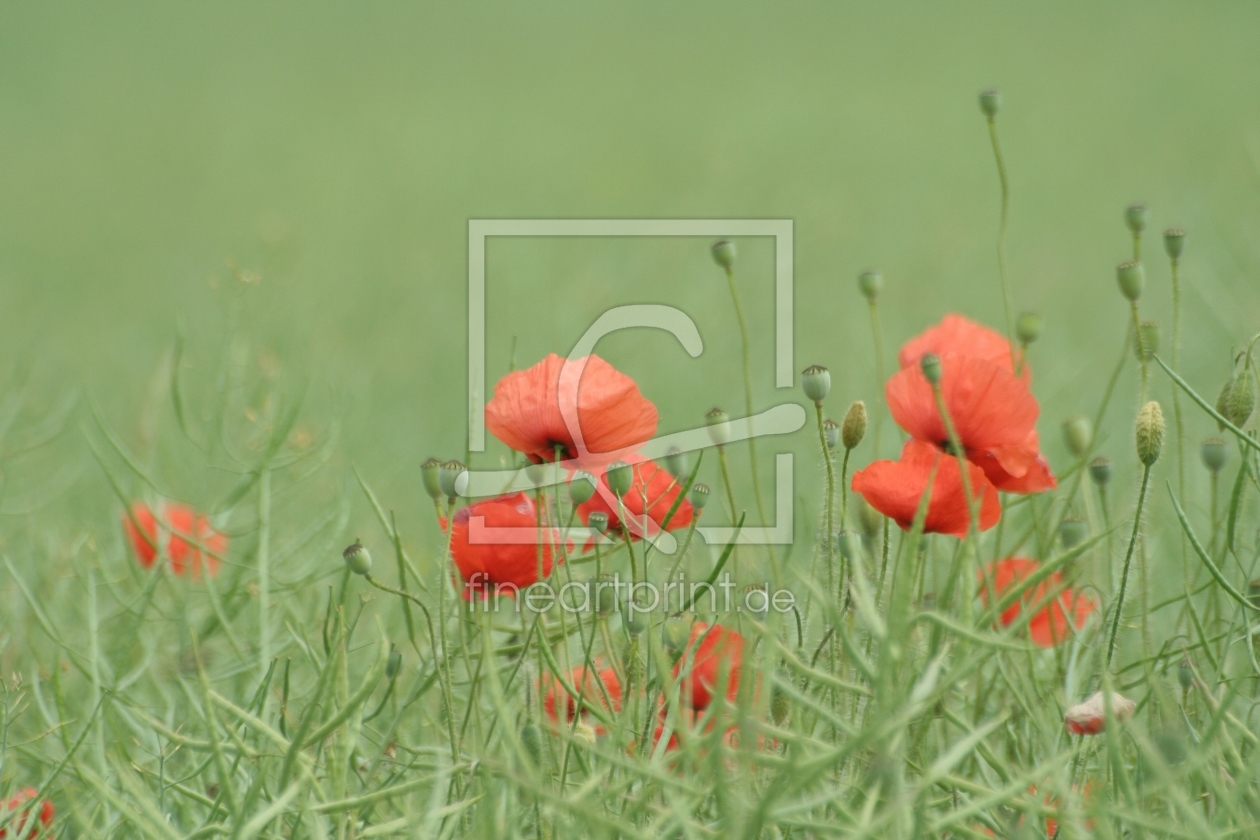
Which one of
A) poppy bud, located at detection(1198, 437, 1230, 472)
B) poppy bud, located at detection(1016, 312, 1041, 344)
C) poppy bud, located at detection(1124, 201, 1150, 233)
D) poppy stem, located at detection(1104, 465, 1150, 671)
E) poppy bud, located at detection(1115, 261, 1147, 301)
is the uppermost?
poppy bud, located at detection(1124, 201, 1150, 233)

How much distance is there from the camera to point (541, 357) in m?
1.29

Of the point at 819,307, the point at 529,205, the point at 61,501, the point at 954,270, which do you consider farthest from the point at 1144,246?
the point at 61,501

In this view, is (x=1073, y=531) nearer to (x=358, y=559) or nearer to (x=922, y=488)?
(x=922, y=488)

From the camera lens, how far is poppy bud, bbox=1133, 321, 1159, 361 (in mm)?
540

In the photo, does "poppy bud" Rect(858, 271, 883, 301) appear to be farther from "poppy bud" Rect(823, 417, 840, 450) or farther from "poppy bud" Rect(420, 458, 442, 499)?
"poppy bud" Rect(420, 458, 442, 499)

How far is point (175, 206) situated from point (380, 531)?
1371 mm

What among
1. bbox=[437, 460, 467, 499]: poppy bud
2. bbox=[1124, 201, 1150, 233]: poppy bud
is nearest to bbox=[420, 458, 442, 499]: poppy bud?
bbox=[437, 460, 467, 499]: poppy bud

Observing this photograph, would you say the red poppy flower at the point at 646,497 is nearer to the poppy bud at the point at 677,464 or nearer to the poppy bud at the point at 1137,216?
the poppy bud at the point at 677,464

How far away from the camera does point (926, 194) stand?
2.01 m

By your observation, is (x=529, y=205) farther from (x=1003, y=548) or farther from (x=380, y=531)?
(x=1003, y=548)

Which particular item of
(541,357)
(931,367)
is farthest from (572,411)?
(541,357)

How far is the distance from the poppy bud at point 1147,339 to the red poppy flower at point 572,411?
0.19 meters

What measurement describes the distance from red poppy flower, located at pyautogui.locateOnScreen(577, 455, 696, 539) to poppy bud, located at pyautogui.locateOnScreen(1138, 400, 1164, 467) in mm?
164

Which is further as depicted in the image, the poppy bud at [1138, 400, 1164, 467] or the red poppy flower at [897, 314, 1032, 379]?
the red poppy flower at [897, 314, 1032, 379]
